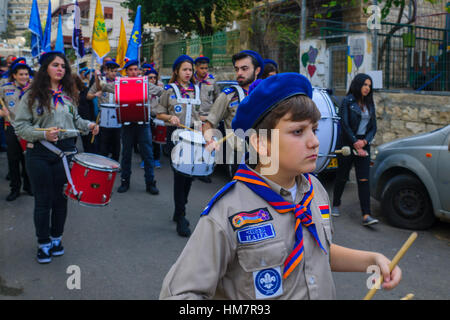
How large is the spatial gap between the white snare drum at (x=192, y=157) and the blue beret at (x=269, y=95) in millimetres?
3363

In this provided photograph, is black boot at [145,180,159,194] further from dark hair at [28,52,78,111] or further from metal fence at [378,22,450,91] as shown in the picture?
metal fence at [378,22,450,91]

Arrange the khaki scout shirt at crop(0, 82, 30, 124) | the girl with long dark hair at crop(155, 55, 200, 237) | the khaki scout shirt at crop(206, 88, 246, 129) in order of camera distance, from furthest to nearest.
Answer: the khaki scout shirt at crop(0, 82, 30, 124)
the girl with long dark hair at crop(155, 55, 200, 237)
the khaki scout shirt at crop(206, 88, 246, 129)

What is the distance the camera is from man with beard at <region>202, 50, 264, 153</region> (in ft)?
17.5

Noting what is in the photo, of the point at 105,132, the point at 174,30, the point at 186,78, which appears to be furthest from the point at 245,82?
the point at 174,30

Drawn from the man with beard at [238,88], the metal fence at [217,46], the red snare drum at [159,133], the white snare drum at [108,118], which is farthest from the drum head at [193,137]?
the metal fence at [217,46]

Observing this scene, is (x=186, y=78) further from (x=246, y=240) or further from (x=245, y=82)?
(x=246, y=240)

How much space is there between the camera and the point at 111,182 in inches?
203

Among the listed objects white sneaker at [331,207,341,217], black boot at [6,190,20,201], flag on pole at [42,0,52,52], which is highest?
flag on pole at [42,0,52,52]

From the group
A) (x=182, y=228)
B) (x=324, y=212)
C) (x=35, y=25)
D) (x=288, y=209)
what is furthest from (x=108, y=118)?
(x=288, y=209)

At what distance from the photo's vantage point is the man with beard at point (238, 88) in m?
5.34

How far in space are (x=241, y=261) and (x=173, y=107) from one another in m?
5.28

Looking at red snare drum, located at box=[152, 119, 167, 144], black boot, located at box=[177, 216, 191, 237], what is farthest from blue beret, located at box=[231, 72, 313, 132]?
red snare drum, located at box=[152, 119, 167, 144]

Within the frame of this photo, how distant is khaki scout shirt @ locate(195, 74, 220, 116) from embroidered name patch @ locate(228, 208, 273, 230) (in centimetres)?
550
